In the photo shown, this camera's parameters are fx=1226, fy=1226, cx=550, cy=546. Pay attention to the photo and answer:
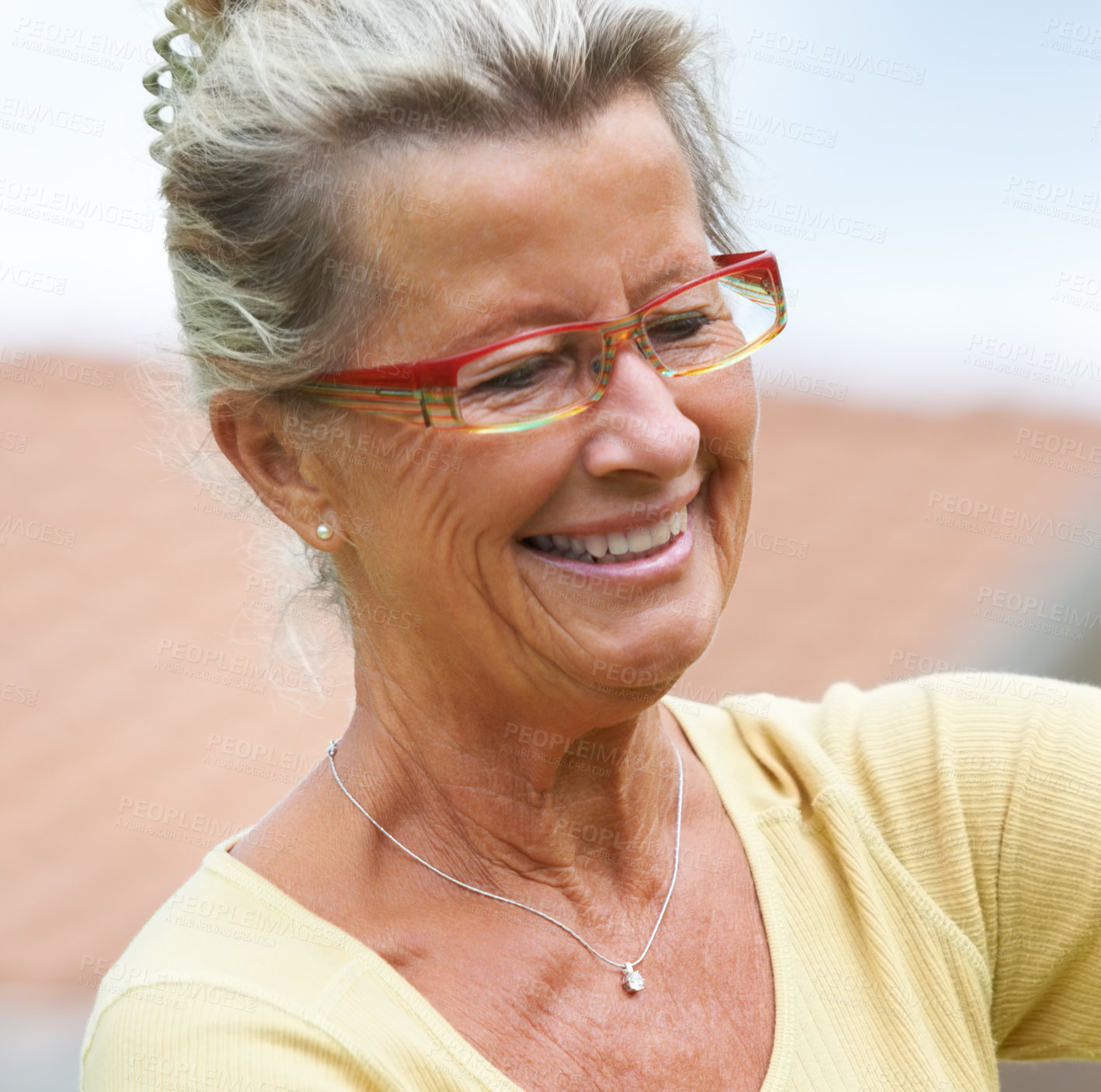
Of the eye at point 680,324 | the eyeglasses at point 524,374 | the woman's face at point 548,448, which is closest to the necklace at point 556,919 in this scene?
the woman's face at point 548,448

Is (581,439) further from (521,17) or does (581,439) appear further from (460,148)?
(521,17)

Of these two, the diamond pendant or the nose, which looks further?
the diamond pendant

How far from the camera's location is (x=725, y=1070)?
1.74 m

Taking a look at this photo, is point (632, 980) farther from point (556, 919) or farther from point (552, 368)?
Answer: point (552, 368)

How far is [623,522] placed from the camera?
171 centimetres

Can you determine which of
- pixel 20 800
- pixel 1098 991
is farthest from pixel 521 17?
pixel 20 800

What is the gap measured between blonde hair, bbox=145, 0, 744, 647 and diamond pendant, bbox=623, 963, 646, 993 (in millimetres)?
1001

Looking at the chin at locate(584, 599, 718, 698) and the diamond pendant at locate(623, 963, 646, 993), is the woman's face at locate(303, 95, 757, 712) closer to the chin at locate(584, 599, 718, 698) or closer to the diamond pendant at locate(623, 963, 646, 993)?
the chin at locate(584, 599, 718, 698)

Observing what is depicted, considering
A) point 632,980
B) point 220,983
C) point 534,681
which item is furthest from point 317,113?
point 632,980

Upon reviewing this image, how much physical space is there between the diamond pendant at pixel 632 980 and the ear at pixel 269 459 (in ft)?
2.57

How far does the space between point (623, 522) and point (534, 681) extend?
10.6 inches

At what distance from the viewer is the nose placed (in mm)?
1661

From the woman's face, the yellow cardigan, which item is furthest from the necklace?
the woman's face

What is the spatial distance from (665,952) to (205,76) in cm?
150
